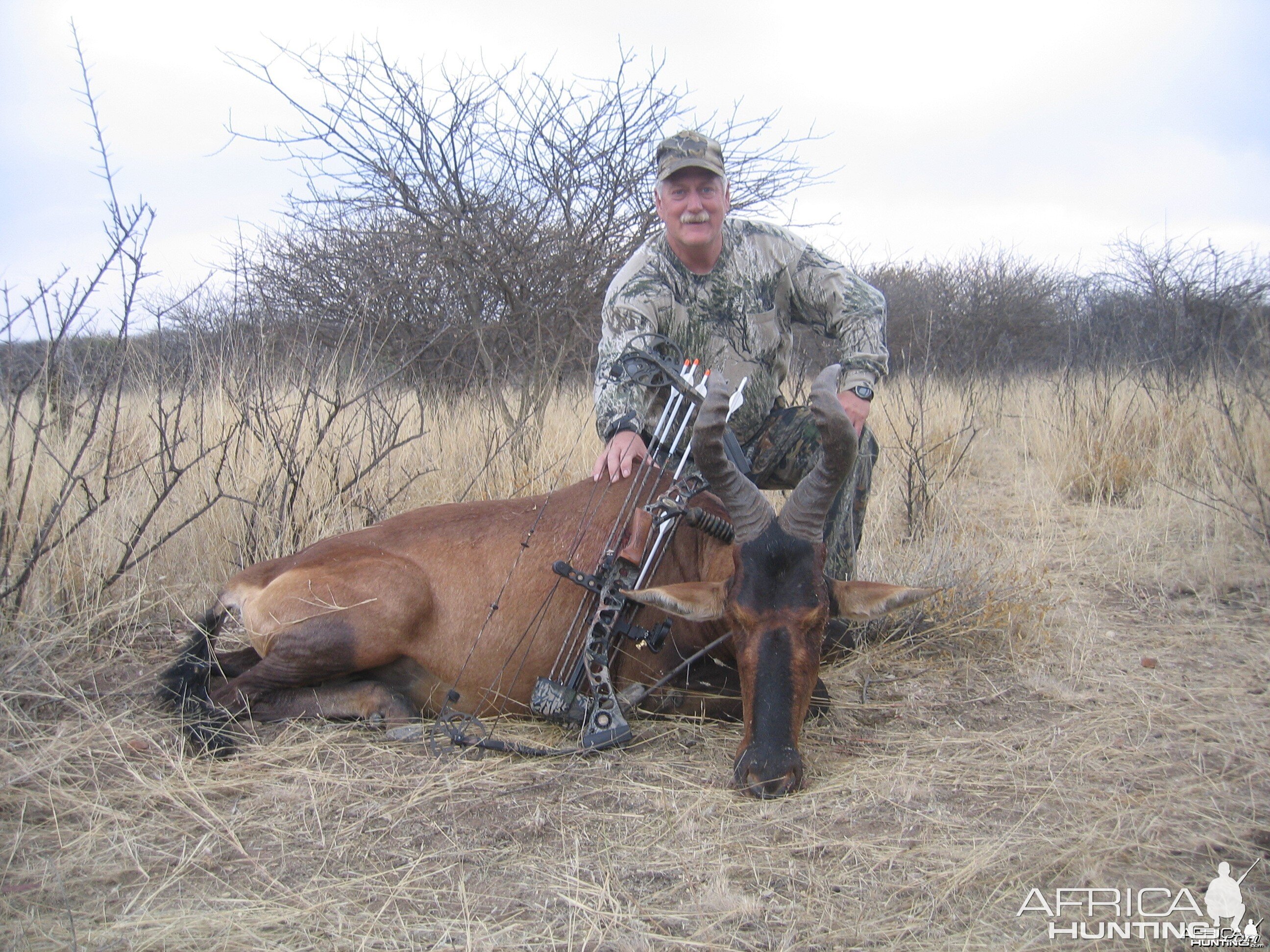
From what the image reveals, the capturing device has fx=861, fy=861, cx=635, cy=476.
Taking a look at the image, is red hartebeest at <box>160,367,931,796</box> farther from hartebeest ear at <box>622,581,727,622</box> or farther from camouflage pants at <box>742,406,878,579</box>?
camouflage pants at <box>742,406,878,579</box>

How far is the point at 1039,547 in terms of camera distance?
5.39m

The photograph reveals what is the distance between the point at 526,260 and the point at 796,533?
584 centimetres

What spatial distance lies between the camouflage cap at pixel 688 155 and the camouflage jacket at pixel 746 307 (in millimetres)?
360

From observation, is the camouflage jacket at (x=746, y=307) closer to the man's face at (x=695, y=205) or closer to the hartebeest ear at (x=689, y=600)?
the man's face at (x=695, y=205)

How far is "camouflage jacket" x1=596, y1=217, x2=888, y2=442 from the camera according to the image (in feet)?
14.1

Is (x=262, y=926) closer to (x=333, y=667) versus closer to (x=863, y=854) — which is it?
(x=333, y=667)

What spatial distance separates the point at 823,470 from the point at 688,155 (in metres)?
1.98

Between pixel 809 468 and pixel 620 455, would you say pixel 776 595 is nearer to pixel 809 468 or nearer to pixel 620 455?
pixel 620 455

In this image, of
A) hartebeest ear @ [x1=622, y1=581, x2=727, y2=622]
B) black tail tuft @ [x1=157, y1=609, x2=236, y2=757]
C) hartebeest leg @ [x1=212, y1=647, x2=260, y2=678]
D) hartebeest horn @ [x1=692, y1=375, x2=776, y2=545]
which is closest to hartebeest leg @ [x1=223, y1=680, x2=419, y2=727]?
black tail tuft @ [x1=157, y1=609, x2=236, y2=757]

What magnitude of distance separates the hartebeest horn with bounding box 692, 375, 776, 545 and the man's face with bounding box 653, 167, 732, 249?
53.6 inches

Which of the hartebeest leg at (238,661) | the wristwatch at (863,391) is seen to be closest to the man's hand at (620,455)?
the wristwatch at (863,391)

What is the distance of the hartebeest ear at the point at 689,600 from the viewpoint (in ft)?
10.2

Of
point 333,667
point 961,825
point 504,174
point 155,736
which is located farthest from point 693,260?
point 504,174

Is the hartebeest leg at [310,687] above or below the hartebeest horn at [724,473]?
below
